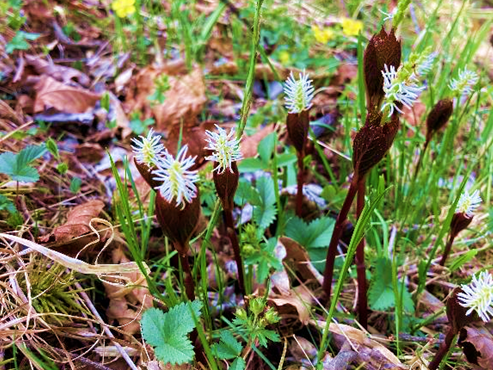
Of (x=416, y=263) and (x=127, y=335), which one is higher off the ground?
(x=416, y=263)

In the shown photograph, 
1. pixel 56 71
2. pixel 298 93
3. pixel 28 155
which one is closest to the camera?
pixel 298 93

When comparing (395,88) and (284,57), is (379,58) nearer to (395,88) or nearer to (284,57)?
(395,88)

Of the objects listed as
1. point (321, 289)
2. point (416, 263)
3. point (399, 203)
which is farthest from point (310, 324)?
point (399, 203)

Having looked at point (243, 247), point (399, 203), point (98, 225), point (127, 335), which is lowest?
point (127, 335)

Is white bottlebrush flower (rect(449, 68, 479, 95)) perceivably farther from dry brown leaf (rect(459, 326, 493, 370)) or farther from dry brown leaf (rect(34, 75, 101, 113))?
dry brown leaf (rect(34, 75, 101, 113))

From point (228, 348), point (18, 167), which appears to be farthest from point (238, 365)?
point (18, 167)

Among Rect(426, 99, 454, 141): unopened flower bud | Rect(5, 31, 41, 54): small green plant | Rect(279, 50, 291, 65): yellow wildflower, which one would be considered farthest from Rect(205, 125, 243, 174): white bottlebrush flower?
Rect(279, 50, 291, 65): yellow wildflower

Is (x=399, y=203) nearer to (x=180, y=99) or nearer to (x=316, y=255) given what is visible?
(x=316, y=255)
